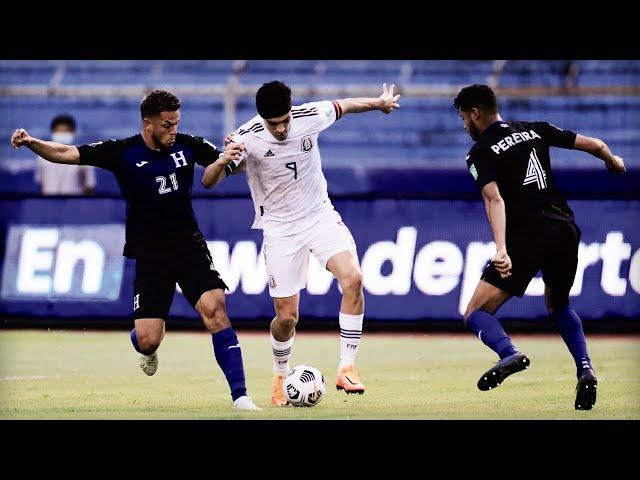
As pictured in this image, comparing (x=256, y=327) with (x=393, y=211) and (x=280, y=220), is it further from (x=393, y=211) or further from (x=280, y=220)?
(x=280, y=220)

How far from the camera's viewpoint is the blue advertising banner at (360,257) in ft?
42.5

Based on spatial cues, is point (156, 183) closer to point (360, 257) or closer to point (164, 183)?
point (164, 183)

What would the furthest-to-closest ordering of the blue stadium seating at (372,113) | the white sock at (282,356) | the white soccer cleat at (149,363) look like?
the blue stadium seating at (372,113) < the white soccer cleat at (149,363) < the white sock at (282,356)

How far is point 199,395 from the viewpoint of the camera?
357 inches

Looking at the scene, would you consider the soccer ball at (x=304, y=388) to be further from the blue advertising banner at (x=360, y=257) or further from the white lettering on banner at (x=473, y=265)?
the white lettering on banner at (x=473, y=265)

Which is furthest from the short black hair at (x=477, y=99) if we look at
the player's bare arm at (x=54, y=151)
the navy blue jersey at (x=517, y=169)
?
the player's bare arm at (x=54, y=151)

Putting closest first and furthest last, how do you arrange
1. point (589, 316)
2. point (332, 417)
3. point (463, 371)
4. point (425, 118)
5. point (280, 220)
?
point (332, 417)
point (280, 220)
point (463, 371)
point (589, 316)
point (425, 118)

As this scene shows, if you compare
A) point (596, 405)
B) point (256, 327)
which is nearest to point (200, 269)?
point (596, 405)

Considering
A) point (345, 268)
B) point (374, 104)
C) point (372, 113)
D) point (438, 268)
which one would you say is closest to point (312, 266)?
point (438, 268)

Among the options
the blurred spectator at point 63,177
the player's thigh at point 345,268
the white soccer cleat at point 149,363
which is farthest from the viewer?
the blurred spectator at point 63,177

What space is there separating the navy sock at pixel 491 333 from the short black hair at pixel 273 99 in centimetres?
176

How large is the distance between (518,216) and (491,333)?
75 cm

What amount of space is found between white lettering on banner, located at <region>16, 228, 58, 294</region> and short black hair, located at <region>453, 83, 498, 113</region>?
6584mm

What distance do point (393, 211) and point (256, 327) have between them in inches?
72.4
